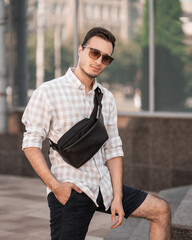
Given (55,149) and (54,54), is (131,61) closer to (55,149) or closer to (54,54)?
(54,54)

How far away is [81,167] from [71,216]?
0.28 meters

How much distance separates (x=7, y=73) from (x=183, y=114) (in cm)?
371

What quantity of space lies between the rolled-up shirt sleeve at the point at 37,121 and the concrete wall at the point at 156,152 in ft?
17.4

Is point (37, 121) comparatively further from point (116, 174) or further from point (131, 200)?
point (131, 200)

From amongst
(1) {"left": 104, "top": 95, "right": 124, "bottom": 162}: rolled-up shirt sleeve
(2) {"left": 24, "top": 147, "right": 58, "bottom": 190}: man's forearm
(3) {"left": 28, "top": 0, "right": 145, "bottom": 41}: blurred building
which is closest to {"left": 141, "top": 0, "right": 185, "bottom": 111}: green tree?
(3) {"left": 28, "top": 0, "right": 145, "bottom": 41}: blurred building

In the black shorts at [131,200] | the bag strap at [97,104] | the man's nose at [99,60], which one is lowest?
the black shorts at [131,200]

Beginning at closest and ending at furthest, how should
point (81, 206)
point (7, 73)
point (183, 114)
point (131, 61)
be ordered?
point (81, 206), point (183, 114), point (131, 61), point (7, 73)

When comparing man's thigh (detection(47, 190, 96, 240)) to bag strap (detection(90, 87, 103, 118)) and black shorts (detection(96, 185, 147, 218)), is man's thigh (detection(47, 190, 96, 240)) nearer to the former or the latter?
black shorts (detection(96, 185, 147, 218))

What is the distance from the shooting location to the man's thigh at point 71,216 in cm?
290

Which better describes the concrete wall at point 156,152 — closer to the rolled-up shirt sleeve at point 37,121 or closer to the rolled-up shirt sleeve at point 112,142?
the rolled-up shirt sleeve at point 112,142

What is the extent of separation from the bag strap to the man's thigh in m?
0.45

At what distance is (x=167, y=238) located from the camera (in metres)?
3.25

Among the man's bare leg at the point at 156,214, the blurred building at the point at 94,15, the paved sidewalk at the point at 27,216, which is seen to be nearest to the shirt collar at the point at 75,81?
the man's bare leg at the point at 156,214

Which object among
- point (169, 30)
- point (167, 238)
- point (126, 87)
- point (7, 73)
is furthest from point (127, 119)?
point (167, 238)
